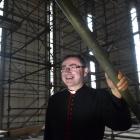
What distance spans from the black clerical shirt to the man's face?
140mm

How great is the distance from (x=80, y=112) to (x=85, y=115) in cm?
6

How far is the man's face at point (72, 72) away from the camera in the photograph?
1685 mm

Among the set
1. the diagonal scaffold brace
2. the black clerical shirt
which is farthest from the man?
the diagonal scaffold brace

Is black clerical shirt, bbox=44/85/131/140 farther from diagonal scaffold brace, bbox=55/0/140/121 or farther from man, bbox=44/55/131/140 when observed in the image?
diagonal scaffold brace, bbox=55/0/140/121

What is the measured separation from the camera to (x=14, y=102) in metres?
12.9

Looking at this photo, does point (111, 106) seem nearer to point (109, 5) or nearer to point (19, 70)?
point (19, 70)

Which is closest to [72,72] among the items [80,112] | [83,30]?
[80,112]

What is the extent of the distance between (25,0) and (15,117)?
7.03 meters

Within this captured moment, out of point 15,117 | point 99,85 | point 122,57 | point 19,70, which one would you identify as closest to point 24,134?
point 15,117

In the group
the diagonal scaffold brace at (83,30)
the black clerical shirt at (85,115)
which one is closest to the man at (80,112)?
the black clerical shirt at (85,115)

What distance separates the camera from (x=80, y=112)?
5.64ft

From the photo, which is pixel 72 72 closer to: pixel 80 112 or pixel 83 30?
pixel 80 112

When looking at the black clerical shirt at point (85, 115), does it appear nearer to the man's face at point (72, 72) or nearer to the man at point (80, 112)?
the man at point (80, 112)

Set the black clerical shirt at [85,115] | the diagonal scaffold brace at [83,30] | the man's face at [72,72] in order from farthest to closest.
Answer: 1. the man's face at [72,72]
2. the black clerical shirt at [85,115]
3. the diagonal scaffold brace at [83,30]
